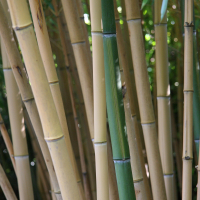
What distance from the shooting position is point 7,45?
0.59 m

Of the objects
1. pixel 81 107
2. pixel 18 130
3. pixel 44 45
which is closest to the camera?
pixel 44 45

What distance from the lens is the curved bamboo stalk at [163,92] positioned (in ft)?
2.35

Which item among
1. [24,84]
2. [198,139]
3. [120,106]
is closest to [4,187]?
[24,84]

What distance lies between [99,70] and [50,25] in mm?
1021

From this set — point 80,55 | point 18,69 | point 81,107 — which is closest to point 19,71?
point 18,69

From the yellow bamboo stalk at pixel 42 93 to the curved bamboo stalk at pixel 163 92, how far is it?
40 centimetres

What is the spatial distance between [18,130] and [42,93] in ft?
1.10

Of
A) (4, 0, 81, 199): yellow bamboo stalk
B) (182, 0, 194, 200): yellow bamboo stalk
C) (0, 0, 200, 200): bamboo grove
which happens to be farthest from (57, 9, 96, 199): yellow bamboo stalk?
(4, 0, 81, 199): yellow bamboo stalk

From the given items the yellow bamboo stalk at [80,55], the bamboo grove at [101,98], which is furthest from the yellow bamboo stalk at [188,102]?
the yellow bamboo stalk at [80,55]

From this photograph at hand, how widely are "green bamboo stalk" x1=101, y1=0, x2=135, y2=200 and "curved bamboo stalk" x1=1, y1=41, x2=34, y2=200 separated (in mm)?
328

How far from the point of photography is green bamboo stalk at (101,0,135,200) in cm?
46

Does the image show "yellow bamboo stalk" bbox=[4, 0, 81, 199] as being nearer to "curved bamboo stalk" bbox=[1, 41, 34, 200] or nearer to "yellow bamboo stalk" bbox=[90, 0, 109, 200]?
"yellow bamboo stalk" bbox=[90, 0, 109, 200]

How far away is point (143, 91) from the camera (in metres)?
0.63

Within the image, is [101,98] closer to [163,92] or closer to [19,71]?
[19,71]
